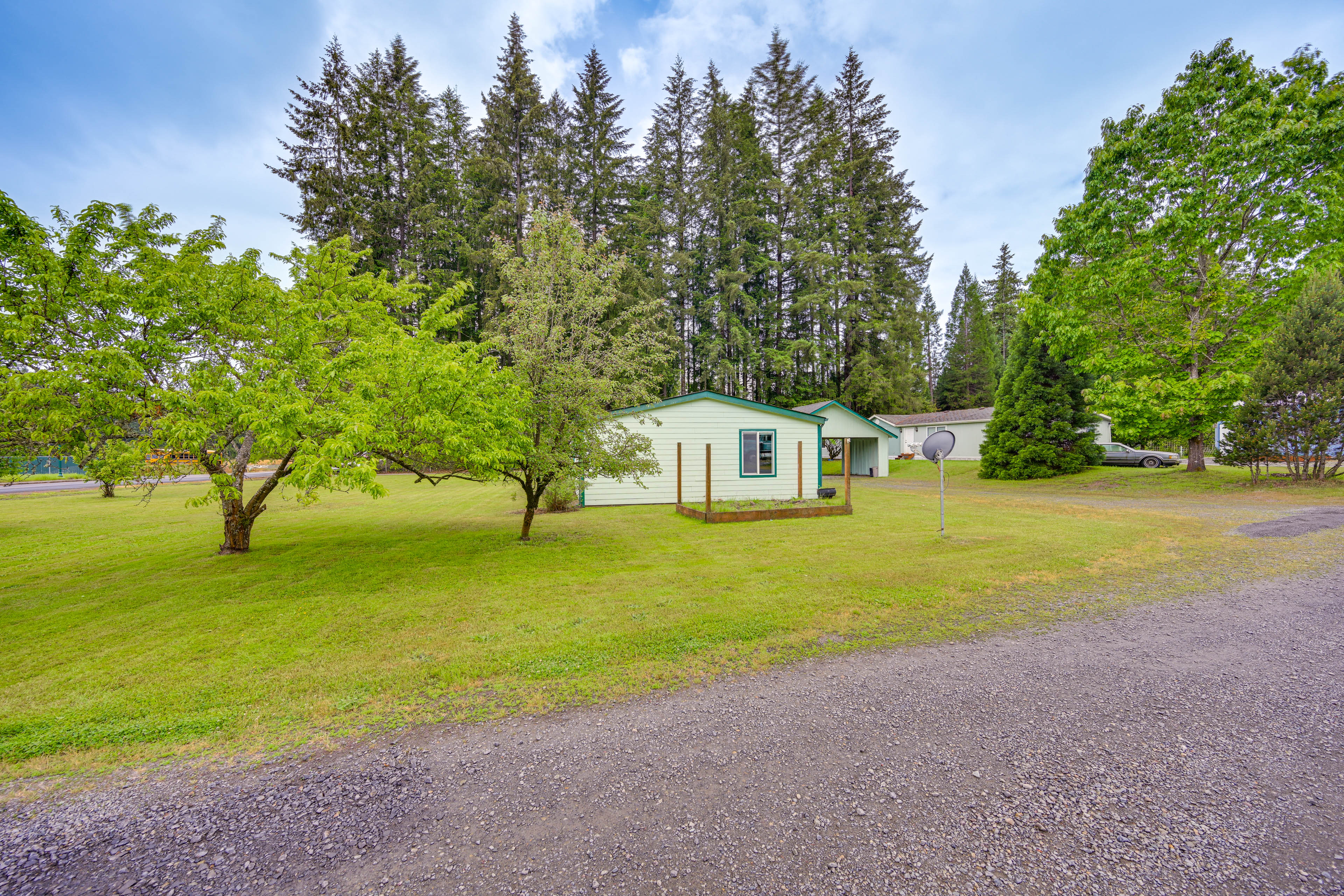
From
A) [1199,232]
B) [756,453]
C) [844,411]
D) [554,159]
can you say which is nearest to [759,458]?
[756,453]

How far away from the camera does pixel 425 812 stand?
7.47 ft

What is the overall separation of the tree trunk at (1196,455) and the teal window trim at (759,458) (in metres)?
14.9

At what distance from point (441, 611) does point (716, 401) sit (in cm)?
1035

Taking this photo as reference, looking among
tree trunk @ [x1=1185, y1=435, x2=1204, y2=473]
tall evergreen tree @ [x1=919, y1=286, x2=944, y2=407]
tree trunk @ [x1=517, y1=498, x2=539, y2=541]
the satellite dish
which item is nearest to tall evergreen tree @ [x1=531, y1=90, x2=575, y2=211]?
tree trunk @ [x1=517, y1=498, x2=539, y2=541]

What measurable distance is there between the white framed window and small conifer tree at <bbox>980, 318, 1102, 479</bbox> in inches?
482

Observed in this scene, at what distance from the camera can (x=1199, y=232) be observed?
50.8 feet

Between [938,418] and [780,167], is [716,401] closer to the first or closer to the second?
[780,167]

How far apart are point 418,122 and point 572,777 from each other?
3431 centimetres

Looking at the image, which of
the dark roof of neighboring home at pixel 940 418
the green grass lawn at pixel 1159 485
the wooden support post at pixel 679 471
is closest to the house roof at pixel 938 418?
the dark roof of neighboring home at pixel 940 418

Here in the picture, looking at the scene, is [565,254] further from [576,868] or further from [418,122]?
[418,122]

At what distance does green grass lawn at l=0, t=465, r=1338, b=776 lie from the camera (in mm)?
3262

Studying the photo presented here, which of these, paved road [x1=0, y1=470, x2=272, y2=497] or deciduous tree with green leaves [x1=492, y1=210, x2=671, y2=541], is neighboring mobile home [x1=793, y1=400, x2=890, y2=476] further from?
paved road [x1=0, y1=470, x2=272, y2=497]

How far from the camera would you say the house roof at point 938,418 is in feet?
91.6

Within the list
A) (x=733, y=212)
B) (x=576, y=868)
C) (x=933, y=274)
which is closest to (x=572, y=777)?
(x=576, y=868)
